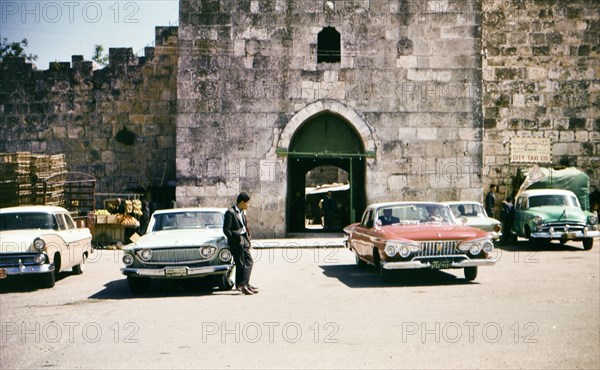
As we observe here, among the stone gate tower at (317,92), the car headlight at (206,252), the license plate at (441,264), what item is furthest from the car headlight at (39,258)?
the stone gate tower at (317,92)

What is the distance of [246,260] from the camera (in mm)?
10234

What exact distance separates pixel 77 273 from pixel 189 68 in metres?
8.83

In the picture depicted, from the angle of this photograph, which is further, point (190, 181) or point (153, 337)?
point (190, 181)

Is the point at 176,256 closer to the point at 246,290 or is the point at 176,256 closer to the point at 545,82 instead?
the point at 246,290

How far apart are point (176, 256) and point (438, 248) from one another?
426 centimetres

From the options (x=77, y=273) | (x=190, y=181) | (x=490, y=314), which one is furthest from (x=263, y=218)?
(x=490, y=314)

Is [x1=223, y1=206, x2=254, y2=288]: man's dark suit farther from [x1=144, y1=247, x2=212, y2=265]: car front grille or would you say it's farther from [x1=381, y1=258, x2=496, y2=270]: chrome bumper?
[x1=381, y1=258, x2=496, y2=270]: chrome bumper

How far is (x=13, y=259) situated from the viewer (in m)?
10.7

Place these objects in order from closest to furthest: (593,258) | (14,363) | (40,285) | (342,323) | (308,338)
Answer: (14,363) → (308,338) → (342,323) → (40,285) → (593,258)

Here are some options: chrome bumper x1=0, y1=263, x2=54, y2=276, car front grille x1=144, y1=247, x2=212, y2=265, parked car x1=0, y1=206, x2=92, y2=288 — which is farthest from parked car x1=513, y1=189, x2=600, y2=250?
chrome bumper x1=0, y1=263, x2=54, y2=276

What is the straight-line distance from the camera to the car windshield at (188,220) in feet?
37.2

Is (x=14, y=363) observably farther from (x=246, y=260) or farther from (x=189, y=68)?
(x=189, y=68)

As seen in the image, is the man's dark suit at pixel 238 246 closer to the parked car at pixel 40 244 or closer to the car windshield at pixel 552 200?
the parked car at pixel 40 244

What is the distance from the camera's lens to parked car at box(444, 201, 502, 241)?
16.4 m
